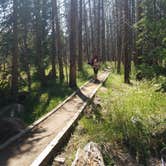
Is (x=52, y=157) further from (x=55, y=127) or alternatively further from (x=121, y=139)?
(x=55, y=127)

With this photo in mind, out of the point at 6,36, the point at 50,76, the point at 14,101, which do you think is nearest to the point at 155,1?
the point at 14,101

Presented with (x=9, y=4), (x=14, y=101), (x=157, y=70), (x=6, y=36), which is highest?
(x=9, y=4)

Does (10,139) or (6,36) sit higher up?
(6,36)

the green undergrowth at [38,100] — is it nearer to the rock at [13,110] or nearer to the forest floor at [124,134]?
the rock at [13,110]

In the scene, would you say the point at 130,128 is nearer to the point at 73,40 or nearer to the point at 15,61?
the point at 15,61

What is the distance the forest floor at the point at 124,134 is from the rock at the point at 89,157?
48 centimetres

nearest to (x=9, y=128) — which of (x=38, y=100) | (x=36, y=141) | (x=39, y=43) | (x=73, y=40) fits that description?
(x=36, y=141)

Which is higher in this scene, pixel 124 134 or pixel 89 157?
pixel 89 157

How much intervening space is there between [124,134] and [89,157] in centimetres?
242

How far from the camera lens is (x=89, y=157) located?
21.6 feet

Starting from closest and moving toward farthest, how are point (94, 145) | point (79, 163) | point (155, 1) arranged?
1. point (79, 163)
2. point (94, 145)
3. point (155, 1)

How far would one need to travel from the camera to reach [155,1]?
36.7ft

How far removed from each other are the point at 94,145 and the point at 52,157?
107 centimetres

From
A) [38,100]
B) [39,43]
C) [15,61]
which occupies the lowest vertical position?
[38,100]
